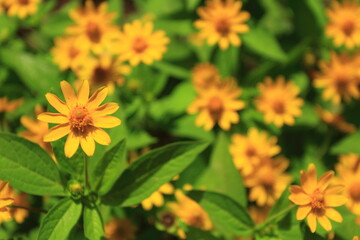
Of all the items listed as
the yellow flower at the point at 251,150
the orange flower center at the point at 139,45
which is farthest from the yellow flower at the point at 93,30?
the yellow flower at the point at 251,150

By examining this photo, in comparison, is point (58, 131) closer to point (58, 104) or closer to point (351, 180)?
point (58, 104)

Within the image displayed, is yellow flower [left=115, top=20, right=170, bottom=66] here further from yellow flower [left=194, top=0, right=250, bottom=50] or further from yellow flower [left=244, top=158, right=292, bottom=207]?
yellow flower [left=244, top=158, right=292, bottom=207]

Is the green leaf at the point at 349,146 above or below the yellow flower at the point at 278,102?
below

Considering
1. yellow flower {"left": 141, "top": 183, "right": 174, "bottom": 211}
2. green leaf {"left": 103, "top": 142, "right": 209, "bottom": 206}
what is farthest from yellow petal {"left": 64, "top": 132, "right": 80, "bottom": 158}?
yellow flower {"left": 141, "top": 183, "right": 174, "bottom": 211}

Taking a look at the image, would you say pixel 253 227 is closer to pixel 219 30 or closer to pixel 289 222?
pixel 289 222

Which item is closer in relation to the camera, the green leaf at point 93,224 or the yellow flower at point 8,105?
the green leaf at point 93,224

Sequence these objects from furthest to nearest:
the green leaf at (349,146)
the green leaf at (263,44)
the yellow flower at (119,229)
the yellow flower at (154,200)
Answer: the green leaf at (263,44) < the green leaf at (349,146) < the yellow flower at (119,229) < the yellow flower at (154,200)

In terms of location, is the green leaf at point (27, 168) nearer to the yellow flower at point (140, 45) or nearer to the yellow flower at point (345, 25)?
the yellow flower at point (140, 45)
